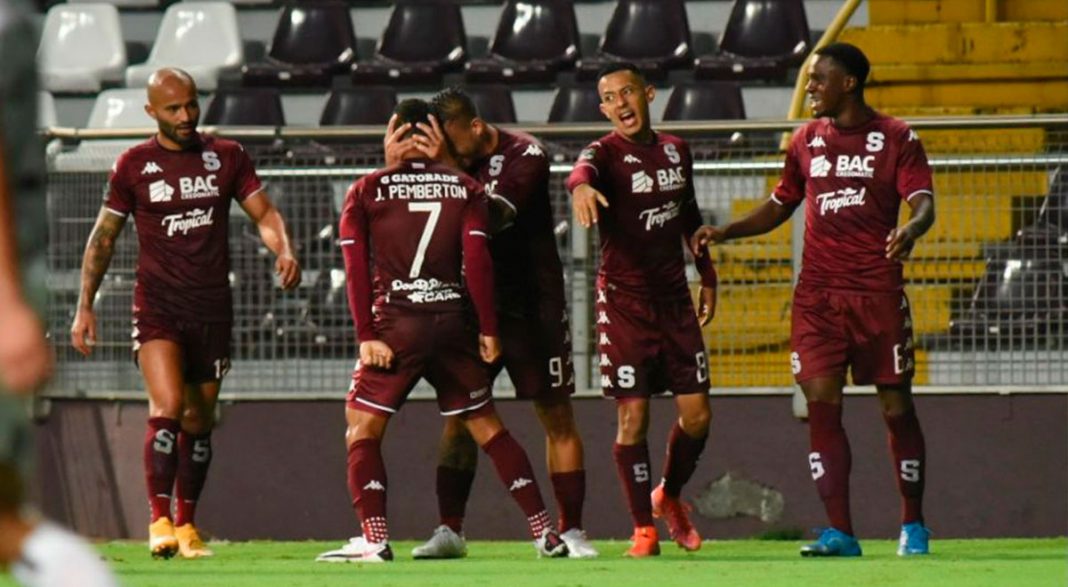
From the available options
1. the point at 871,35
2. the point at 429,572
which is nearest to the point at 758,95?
the point at 871,35

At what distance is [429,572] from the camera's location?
27.3 ft

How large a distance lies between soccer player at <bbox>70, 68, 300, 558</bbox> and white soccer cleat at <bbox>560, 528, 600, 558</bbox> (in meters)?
1.65

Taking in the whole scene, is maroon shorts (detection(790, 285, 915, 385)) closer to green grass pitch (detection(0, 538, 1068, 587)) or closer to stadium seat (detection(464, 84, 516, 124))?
green grass pitch (detection(0, 538, 1068, 587))

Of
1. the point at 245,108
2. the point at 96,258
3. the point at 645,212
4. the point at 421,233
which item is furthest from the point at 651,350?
the point at 245,108

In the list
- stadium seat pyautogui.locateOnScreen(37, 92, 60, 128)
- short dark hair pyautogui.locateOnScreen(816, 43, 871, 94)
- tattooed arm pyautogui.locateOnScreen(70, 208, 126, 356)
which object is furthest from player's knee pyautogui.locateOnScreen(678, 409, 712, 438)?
stadium seat pyautogui.locateOnScreen(37, 92, 60, 128)

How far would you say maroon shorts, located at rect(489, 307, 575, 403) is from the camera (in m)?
9.43

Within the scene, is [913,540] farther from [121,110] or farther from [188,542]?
[121,110]

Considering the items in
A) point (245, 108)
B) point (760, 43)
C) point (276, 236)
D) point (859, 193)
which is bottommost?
point (276, 236)

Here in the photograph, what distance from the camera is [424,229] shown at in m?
8.80

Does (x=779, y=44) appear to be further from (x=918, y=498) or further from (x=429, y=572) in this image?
(x=429, y=572)

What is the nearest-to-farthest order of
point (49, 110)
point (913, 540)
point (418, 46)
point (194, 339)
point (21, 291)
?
point (21, 291), point (913, 540), point (194, 339), point (418, 46), point (49, 110)

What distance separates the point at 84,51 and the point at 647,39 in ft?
14.5

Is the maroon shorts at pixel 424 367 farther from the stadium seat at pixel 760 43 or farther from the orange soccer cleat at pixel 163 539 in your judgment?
the stadium seat at pixel 760 43

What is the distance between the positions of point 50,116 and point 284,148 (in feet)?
16.0
